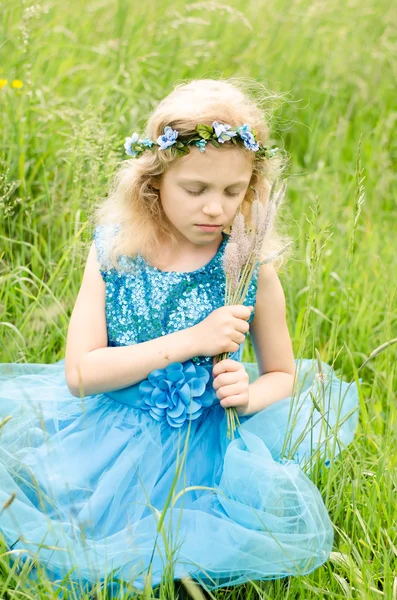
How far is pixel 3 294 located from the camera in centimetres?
248

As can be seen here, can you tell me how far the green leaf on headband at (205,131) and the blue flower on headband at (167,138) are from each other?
0.18ft

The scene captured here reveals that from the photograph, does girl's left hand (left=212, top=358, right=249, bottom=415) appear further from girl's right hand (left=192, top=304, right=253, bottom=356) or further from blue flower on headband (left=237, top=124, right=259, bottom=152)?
blue flower on headband (left=237, top=124, right=259, bottom=152)

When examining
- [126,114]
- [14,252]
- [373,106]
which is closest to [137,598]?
[14,252]

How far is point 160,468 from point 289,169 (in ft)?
6.73

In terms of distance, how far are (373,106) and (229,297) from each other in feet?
8.36

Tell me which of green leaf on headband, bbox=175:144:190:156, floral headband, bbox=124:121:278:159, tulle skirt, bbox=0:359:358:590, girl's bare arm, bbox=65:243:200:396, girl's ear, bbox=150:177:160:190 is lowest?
tulle skirt, bbox=0:359:358:590

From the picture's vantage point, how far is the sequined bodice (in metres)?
1.91

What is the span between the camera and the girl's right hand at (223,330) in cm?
172

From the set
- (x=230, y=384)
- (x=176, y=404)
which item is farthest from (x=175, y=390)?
(x=230, y=384)

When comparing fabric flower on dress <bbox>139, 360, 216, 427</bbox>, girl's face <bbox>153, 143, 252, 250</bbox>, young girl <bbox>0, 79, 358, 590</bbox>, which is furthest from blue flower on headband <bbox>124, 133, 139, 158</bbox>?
fabric flower on dress <bbox>139, 360, 216, 427</bbox>

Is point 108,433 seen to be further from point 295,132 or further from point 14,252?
point 295,132

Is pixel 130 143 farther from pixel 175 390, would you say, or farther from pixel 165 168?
pixel 175 390

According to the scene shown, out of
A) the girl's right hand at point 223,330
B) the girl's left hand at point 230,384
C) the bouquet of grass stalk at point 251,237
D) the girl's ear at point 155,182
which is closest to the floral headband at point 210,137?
the girl's ear at point 155,182

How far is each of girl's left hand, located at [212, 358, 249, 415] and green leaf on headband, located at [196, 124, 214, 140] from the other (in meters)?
0.49
